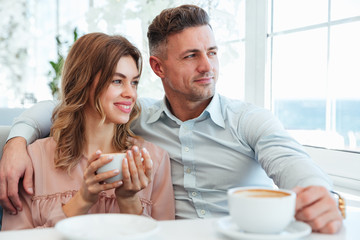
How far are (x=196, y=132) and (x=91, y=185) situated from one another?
631 mm

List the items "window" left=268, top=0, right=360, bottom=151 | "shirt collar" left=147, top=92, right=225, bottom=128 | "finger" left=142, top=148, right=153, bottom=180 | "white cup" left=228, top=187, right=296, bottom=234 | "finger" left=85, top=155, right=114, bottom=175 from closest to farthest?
"white cup" left=228, top=187, right=296, bottom=234 → "finger" left=85, top=155, right=114, bottom=175 → "finger" left=142, top=148, right=153, bottom=180 → "shirt collar" left=147, top=92, right=225, bottom=128 → "window" left=268, top=0, right=360, bottom=151

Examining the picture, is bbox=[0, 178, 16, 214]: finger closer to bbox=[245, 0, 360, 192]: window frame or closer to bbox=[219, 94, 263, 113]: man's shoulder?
bbox=[219, 94, 263, 113]: man's shoulder

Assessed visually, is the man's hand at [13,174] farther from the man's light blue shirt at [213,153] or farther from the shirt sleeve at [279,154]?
the shirt sleeve at [279,154]

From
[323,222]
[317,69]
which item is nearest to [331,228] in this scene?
[323,222]

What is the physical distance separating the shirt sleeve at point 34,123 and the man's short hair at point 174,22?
0.56 m

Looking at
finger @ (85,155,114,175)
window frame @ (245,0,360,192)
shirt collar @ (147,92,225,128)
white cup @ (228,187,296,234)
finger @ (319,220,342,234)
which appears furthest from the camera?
window frame @ (245,0,360,192)

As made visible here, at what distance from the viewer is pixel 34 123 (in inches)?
65.4

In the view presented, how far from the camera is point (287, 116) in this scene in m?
2.67

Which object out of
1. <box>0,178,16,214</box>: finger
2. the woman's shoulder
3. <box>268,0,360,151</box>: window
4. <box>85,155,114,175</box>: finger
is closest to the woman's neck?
the woman's shoulder

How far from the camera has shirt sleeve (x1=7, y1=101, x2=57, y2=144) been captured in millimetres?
1577

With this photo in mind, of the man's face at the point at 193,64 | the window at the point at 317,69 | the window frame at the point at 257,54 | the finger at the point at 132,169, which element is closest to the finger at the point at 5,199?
the finger at the point at 132,169

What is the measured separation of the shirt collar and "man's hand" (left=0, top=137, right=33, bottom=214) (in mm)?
553

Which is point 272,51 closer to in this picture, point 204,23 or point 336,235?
point 204,23

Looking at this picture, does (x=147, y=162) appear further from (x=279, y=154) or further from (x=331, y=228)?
(x=331, y=228)
